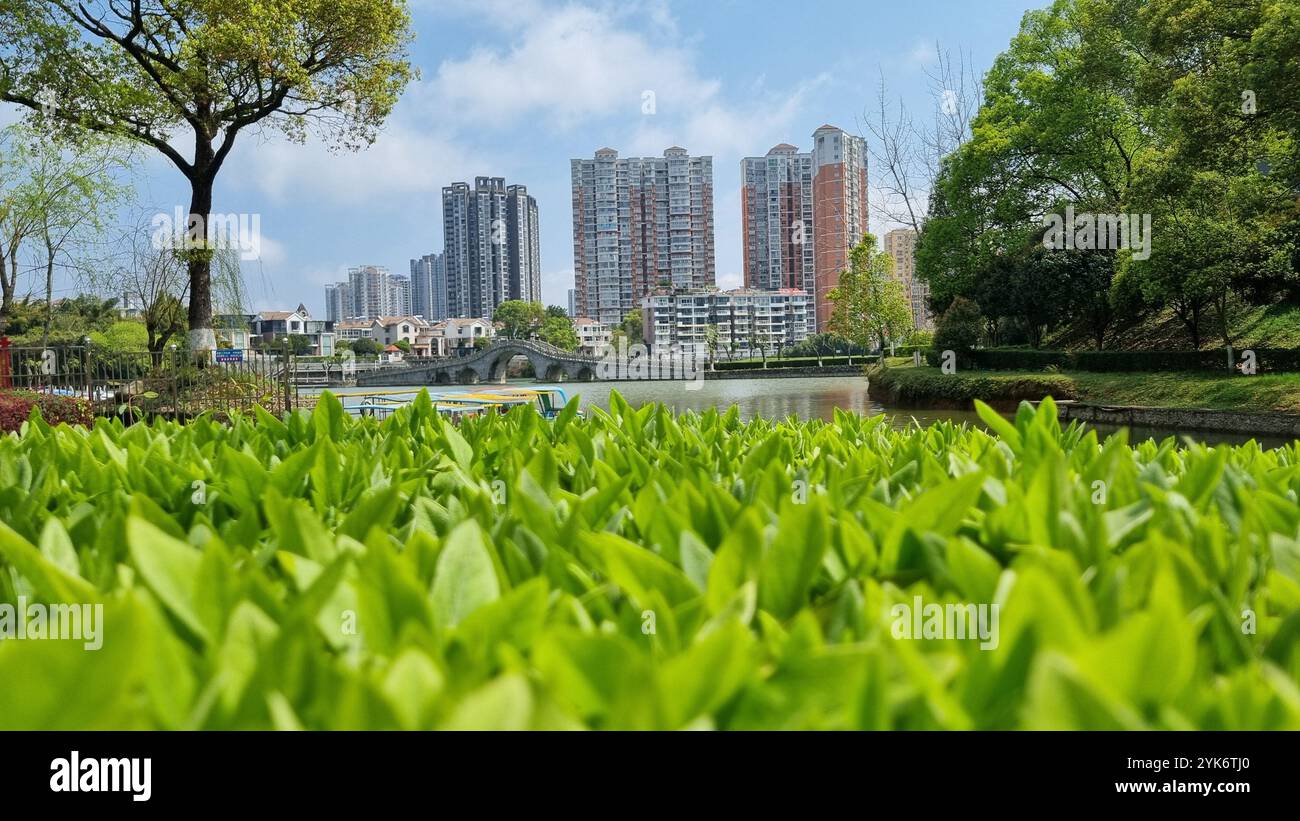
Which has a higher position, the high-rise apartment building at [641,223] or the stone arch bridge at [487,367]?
the high-rise apartment building at [641,223]

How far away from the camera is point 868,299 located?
149 feet

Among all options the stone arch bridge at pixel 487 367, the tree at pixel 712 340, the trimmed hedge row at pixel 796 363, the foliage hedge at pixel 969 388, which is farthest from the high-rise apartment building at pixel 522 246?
the foliage hedge at pixel 969 388

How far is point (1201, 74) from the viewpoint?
17.5m

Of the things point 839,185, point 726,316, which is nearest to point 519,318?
point 726,316

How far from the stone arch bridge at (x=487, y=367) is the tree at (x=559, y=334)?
79.3 feet

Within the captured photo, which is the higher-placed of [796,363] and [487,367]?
[487,367]

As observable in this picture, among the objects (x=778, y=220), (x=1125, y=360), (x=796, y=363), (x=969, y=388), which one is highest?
(x=778, y=220)

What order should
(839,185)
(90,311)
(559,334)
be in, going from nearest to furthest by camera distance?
(90,311) → (839,185) → (559,334)

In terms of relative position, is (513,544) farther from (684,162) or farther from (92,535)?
(684,162)

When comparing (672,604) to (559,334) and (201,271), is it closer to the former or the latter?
(201,271)

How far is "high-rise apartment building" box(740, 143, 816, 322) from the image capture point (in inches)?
3740

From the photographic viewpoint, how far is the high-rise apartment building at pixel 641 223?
329 feet

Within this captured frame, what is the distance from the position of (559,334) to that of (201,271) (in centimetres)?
7902

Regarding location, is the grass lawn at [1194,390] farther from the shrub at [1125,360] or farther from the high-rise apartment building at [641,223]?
the high-rise apartment building at [641,223]
